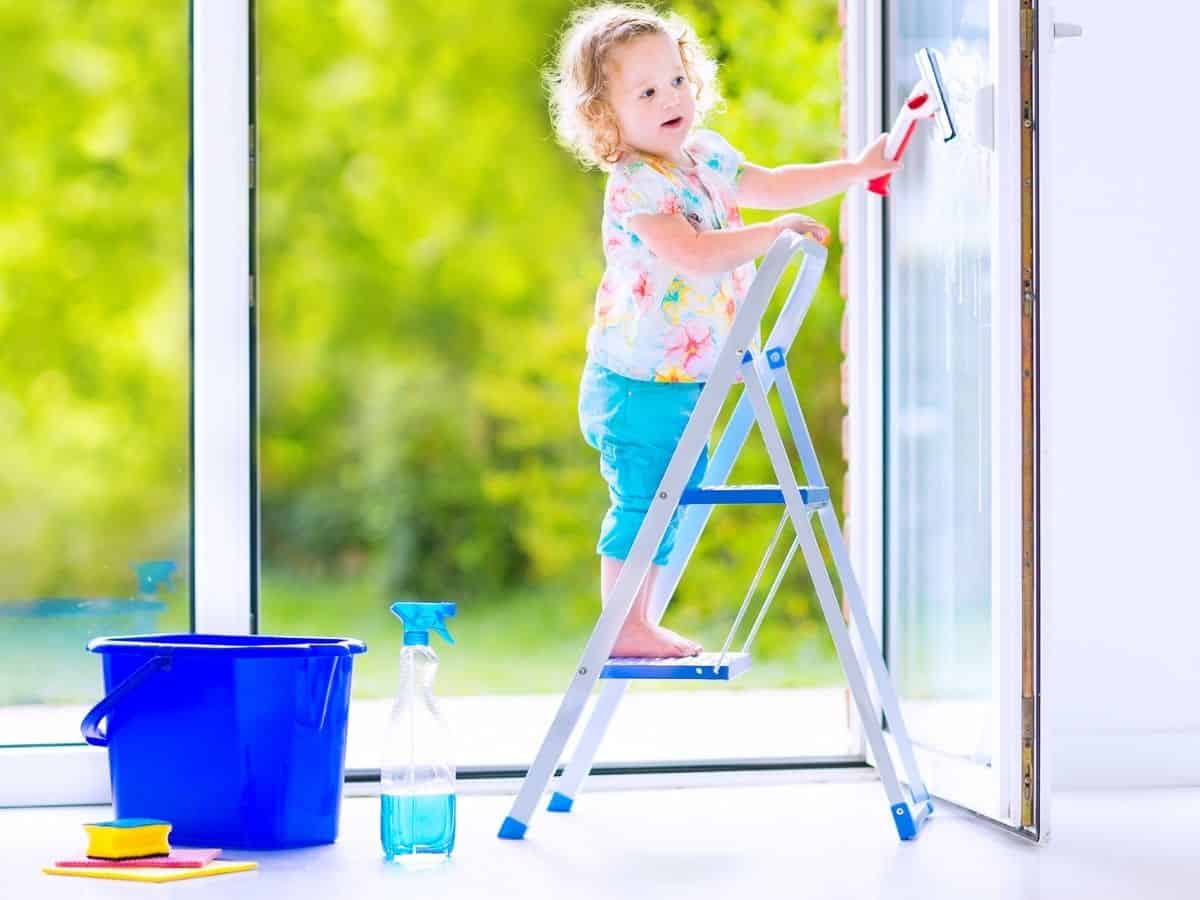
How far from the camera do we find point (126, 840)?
71.7 inches

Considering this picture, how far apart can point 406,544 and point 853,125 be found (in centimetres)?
237

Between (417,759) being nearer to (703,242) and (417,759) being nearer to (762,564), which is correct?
(762,564)

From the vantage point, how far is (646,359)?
2.17 meters

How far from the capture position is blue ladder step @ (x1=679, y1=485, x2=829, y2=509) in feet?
6.50

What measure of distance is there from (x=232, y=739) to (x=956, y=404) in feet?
3.70

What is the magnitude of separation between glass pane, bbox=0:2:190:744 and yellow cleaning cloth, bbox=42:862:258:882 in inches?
24.9

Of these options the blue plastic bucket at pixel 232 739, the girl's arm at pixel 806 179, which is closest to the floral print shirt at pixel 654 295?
the girl's arm at pixel 806 179

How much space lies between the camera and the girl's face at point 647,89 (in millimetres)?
2162

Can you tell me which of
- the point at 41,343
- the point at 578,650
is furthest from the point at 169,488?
the point at 578,650

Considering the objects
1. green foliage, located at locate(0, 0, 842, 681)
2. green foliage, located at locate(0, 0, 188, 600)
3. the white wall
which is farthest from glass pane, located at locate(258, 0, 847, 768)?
the white wall

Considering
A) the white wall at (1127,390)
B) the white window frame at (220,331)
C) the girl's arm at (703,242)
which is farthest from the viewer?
the white wall at (1127,390)

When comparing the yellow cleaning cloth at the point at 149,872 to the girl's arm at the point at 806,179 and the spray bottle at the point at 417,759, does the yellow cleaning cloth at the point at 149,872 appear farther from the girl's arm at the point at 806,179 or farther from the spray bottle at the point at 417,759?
the girl's arm at the point at 806,179

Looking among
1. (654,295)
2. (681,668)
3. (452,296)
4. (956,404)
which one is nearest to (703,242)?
(654,295)

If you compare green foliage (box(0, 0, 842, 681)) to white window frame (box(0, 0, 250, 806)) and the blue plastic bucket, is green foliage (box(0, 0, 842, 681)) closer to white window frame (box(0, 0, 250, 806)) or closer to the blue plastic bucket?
white window frame (box(0, 0, 250, 806))
